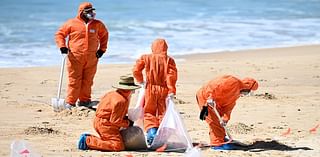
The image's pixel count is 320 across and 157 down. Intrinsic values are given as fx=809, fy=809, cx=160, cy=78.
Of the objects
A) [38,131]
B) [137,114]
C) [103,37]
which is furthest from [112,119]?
[103,37]

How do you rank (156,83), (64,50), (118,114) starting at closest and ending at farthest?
(118,114) → (156,83) → (64,50)

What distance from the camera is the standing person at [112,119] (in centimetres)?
920

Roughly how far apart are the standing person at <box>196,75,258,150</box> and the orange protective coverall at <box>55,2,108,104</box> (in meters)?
2.98

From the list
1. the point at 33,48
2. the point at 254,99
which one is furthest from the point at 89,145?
the point at 33,48

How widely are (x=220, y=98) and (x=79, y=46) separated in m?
3.33

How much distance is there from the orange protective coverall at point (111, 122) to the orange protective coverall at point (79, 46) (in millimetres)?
2874

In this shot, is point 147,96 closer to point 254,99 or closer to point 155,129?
point 155,129

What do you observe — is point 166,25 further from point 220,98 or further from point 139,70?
point 220,98

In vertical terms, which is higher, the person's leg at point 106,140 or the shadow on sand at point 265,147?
the person's leg at point 106,140

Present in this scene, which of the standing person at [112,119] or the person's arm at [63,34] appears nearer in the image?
the standing person at [112,119]

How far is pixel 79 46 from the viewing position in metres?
12.1

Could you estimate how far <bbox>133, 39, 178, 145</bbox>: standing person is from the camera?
32.4ft

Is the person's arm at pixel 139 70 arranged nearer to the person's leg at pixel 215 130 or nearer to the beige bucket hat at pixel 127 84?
the beige bucket hat at pixel 127 84

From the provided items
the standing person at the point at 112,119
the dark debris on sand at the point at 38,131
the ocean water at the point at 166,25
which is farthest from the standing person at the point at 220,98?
the ocean water at the point at 166,25
